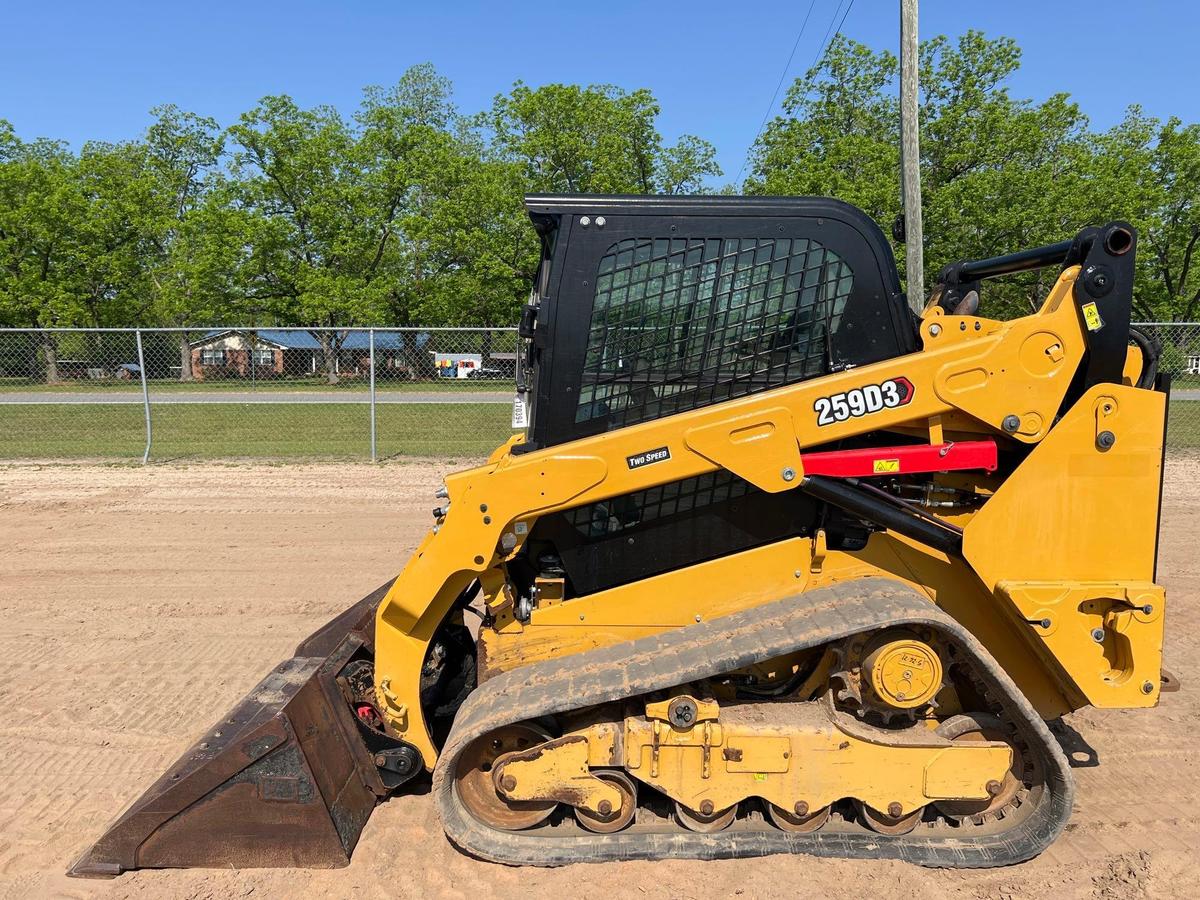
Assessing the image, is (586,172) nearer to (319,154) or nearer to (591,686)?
(319,154)

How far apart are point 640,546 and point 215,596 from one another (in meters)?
4.31

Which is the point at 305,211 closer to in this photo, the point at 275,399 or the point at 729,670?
the point at 275,399

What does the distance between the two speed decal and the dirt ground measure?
5.63 ft

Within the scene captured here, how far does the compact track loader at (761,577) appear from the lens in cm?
280

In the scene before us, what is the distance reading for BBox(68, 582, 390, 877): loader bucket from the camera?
9.57 feet

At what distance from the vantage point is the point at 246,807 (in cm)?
294

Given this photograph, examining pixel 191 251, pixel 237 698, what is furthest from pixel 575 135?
pixel 237 698

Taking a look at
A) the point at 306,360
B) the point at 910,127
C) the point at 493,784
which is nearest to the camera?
the point at 493,784

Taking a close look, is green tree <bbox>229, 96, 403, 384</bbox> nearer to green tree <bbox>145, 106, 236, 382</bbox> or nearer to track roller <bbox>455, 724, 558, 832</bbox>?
green tree <bbox>145, 106, 236, 382</bbox>

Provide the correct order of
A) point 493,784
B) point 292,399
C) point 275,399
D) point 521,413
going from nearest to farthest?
point 493,784 → point 521,413 → point 292,399 → point 275,399

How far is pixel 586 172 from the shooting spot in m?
30.8

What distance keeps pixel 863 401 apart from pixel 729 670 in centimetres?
108

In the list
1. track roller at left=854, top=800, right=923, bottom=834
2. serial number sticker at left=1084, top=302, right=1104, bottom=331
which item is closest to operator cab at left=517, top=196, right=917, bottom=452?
serial number sticker at left=1084, top=302, right=1104, bottom=331

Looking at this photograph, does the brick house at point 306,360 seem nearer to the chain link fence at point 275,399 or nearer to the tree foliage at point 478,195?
the chain link fence at point 275,399
